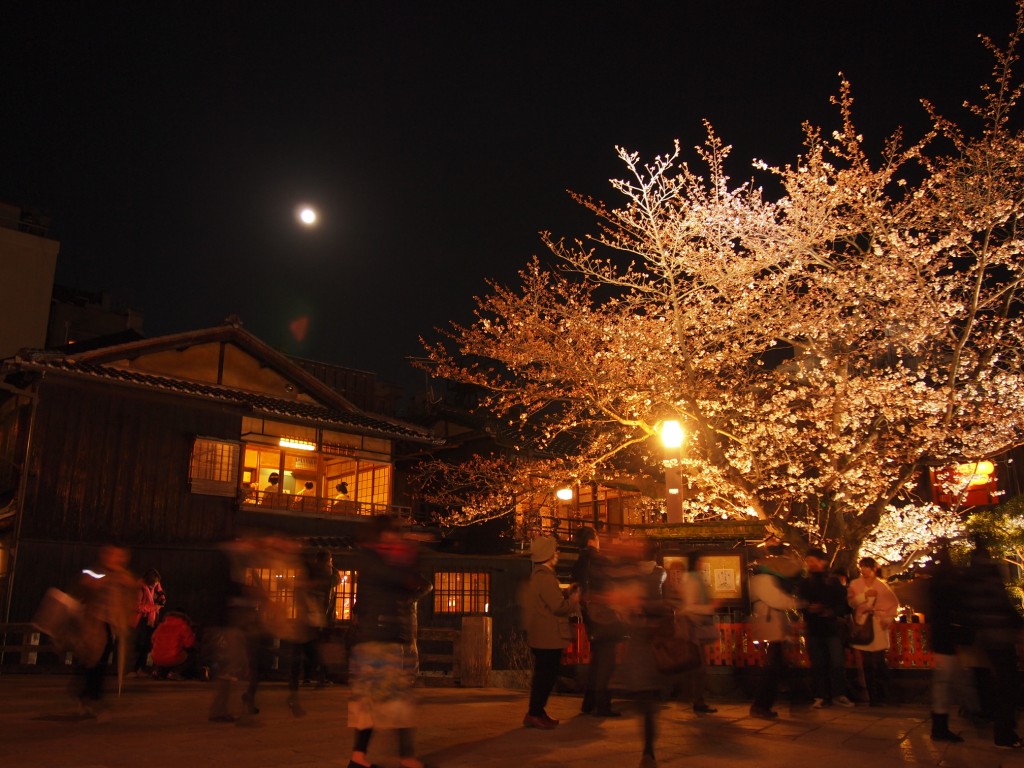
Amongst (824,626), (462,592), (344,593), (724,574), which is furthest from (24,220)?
(824,626)

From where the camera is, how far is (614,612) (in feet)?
24.8

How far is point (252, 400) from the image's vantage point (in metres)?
22.2

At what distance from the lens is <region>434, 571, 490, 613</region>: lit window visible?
→ 24328mm

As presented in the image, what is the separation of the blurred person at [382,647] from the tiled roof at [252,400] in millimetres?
16476

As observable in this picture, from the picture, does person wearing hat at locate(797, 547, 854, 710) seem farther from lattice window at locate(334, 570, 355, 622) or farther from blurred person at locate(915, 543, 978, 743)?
lattice window at locate(334, 570, 355, 622)

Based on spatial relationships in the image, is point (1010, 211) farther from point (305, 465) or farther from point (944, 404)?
point (305, 465)

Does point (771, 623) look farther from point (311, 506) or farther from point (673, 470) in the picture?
point (311, 506)

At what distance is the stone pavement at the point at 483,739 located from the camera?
6516 millimetres

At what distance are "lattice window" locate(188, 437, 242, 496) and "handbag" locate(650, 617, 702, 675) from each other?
17.0 meters

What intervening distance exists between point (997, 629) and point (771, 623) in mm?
2326

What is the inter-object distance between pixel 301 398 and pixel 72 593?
16.4 meters

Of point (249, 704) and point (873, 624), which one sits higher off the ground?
point (873, 624)

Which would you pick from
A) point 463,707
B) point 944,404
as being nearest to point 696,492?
point 944,404

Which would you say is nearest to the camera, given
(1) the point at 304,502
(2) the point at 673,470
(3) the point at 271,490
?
(2) the point at 673,470
